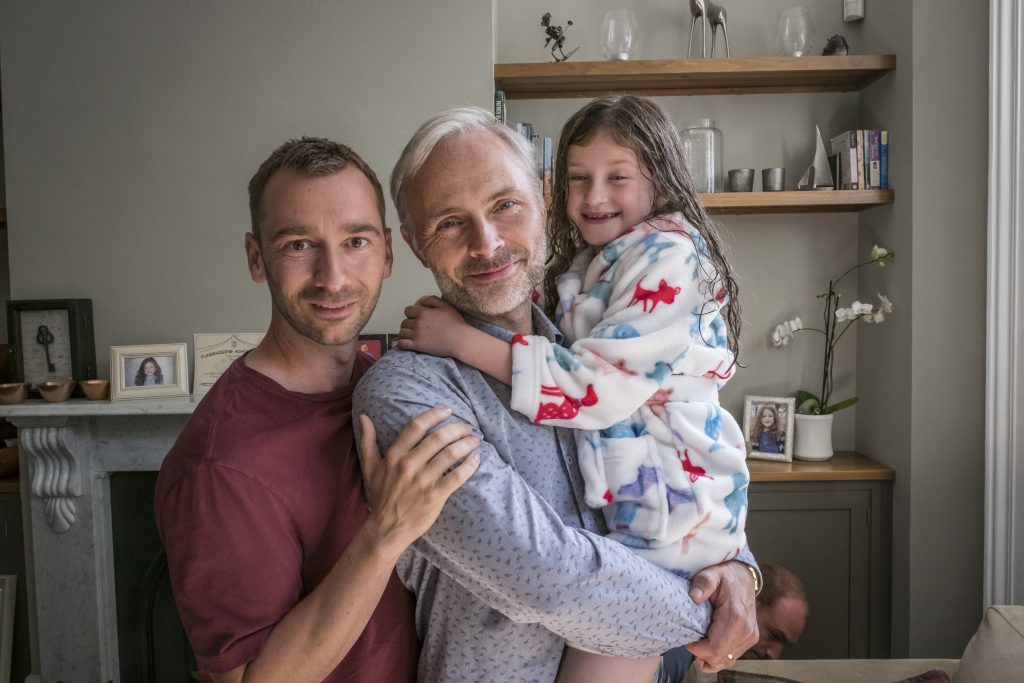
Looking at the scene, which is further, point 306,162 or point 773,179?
point 773,179

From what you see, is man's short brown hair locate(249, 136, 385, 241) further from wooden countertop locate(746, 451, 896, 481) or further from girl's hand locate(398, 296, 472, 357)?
wooden countertop locate(746, 451, 896, 481)

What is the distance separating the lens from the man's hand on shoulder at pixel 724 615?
3.97ft

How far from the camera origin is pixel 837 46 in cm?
333

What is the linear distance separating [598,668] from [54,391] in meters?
2.66

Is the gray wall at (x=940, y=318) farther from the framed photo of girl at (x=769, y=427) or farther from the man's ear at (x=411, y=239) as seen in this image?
the man's ear at (x=411, y=239)

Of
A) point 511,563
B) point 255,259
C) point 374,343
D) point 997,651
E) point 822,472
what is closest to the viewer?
point 511,563

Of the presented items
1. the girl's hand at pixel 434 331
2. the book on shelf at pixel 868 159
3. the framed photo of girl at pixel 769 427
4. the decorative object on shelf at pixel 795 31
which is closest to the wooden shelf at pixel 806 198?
the book on shelf at pixel 868 159

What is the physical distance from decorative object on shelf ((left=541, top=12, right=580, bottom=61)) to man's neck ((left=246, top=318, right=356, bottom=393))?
8.41 ft

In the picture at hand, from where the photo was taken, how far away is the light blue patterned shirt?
101 centimetres

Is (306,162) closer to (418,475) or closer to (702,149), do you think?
(418,475)

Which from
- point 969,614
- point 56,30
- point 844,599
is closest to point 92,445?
point 56,30

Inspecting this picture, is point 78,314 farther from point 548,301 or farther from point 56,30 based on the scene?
point 548,301

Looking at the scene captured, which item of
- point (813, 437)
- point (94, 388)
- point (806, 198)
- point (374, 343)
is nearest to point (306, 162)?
point (374, 343)

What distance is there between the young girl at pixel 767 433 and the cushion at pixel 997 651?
1586 millimetres
